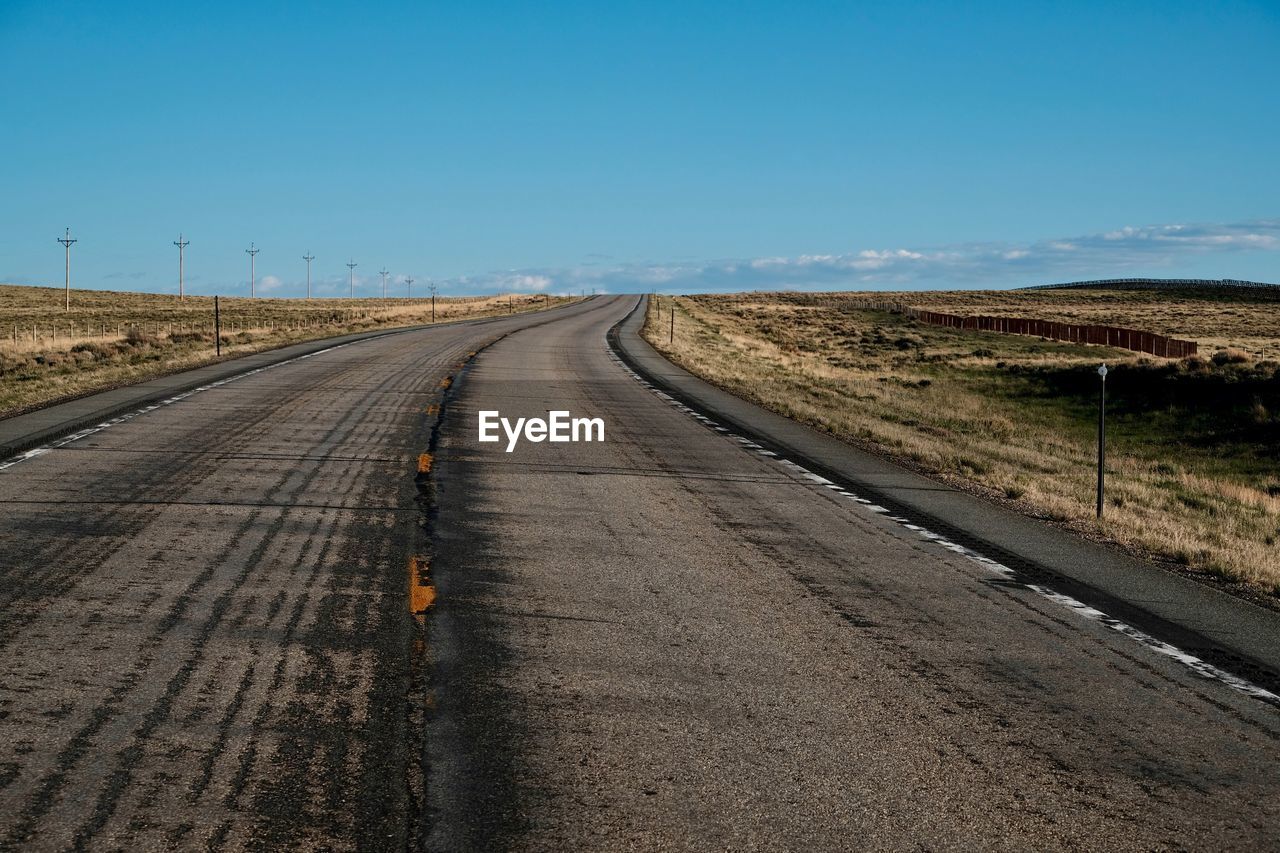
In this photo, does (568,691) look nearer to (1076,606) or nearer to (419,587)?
(419,587)

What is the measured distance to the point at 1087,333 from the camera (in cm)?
5703

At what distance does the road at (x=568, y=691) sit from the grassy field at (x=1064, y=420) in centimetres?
301

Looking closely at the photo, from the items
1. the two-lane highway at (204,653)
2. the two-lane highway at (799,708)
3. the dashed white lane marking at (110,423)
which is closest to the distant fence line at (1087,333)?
the dashed white lane marking at (110,423)

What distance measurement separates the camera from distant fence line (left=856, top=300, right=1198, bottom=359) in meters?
47.2

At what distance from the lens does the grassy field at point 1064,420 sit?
469 inches

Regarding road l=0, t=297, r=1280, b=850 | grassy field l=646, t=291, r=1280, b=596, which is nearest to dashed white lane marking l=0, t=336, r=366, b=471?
road l=0, t=297, r=1280, b=850

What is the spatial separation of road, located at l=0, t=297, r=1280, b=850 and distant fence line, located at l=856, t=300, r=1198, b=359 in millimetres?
36796

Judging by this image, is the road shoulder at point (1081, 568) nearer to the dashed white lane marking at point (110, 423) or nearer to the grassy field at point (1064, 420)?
the grassy field at point (1064, 420)

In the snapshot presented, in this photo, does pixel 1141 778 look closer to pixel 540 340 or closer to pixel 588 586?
pixel 588 586

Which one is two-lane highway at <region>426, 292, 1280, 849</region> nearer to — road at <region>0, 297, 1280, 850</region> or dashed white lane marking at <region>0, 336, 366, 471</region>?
road at <region>0, 297, 1280, 850</region>

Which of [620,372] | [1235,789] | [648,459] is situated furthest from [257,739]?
[620,372]

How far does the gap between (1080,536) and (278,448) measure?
876 cm

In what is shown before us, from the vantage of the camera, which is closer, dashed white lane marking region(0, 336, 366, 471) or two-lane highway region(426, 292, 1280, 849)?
two-lane highway region(426, 292, 1280, 849)

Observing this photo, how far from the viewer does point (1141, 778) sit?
15.1 ft
